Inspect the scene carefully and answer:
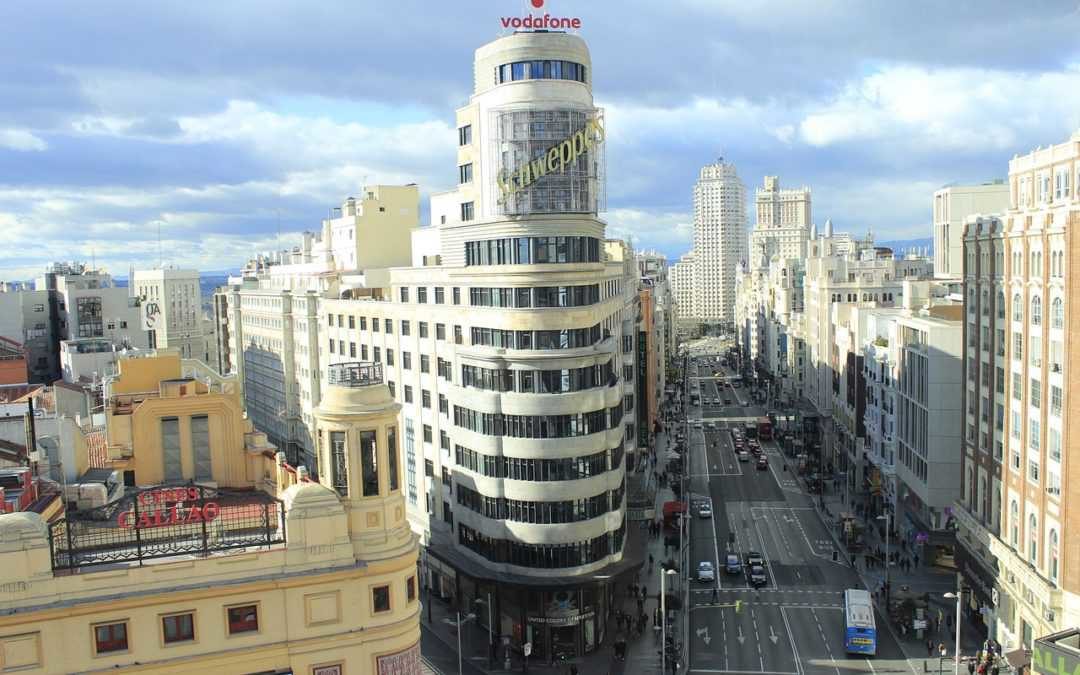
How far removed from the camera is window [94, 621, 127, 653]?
34.9 metres

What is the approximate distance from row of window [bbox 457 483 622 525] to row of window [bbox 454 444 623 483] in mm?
1696

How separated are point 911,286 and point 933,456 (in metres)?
27.2

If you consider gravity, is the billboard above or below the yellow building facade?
above

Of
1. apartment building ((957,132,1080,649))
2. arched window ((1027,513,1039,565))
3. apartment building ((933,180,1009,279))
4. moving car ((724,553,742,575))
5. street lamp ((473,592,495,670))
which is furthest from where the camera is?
apartment building ((933,180,1009,279))

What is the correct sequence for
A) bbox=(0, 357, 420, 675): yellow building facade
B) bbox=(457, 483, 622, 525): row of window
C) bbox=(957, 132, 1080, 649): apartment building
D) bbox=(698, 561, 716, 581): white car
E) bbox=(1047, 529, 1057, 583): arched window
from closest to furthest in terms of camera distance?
1. bbox=(0, 357, 420, 675): yellow building facade
2. bbox=(957, 132, 1080, 649): apartment building
3. bbox=(1047, 529, 1057, 583): arched window
4. bbox=(457, 483, 622, 525): row of window
5. bbox=(698, 561, 716, 581): white car

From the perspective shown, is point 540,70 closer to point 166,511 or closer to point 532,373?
point 532,373

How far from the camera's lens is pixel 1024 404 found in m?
62.1

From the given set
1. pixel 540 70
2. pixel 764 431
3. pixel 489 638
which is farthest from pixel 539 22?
pixel 764 431

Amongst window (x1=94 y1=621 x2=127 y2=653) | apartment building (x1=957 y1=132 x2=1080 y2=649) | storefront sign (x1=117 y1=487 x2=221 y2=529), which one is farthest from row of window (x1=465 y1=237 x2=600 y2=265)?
window (x1=94 y1=621 x2=127 y2=653)

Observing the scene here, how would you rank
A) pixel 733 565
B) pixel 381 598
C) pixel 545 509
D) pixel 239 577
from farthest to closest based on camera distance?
pixel 733 565
pixel 545 509
pixel 381 598
pixel 239 577

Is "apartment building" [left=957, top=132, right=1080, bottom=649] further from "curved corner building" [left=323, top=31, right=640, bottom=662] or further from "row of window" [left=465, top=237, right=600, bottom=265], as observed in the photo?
"row of window" [left=465, top=237, right=600, bottom=265]

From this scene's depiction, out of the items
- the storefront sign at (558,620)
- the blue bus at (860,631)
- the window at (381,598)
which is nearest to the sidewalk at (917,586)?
the blue bus at (860,631)

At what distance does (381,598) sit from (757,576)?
5186 cm

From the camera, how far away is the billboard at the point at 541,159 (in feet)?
228
